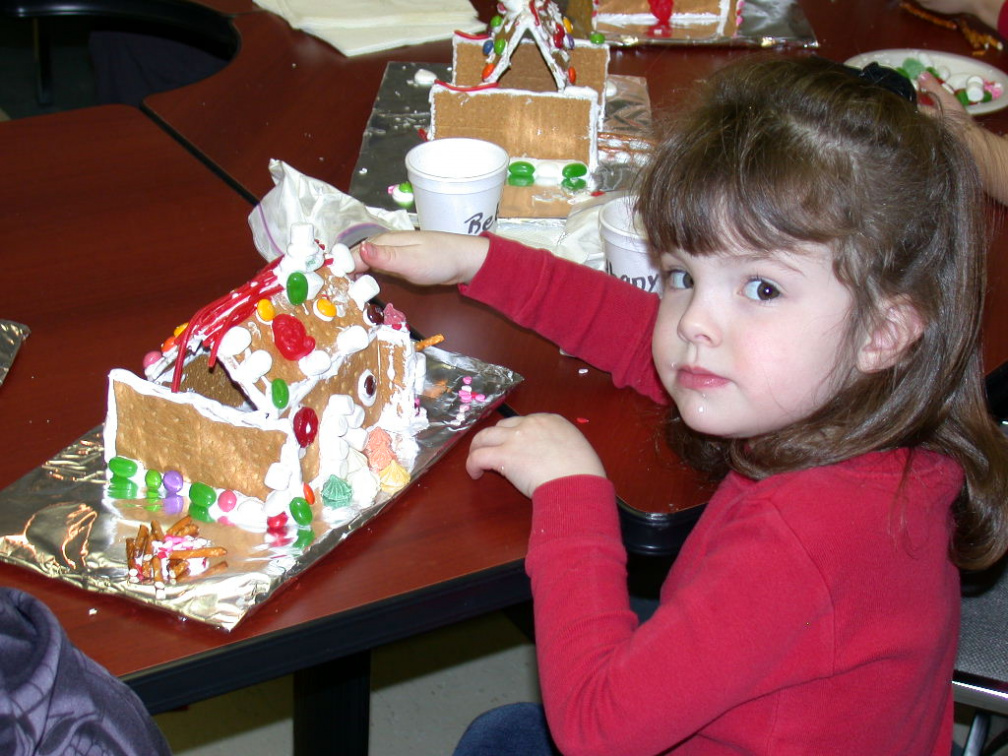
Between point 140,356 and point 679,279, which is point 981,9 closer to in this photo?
point 679,279

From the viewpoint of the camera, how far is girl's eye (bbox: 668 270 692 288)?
979 mm

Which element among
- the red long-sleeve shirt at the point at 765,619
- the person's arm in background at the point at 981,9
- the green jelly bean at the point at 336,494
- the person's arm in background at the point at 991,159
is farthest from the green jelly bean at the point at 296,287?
the person's arm in background at the point at 981,9

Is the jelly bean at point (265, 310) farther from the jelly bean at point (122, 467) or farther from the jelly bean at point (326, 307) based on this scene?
the jelly bean at point (122, 467)

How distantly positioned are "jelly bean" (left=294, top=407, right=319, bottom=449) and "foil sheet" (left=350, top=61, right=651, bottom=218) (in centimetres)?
51

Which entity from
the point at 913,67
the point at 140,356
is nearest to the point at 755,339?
the point at 140,356

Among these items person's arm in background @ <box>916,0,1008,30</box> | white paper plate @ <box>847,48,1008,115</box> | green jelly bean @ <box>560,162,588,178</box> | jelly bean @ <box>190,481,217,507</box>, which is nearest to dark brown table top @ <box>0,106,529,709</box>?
jelly bean @ <box>190,481,217,507</box>

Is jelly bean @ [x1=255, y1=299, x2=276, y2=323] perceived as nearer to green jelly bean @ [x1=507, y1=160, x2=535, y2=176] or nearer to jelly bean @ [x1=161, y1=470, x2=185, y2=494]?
jelly bean @ [x1=161, y1=470, x2=185, y2=494]

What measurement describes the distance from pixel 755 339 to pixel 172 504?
49 centimetres

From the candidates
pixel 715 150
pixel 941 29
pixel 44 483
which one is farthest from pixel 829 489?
pixel 941 29

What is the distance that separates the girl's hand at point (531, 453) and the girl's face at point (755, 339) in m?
0.10

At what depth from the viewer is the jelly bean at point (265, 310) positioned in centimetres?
90

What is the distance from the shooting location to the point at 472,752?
3.46 ft

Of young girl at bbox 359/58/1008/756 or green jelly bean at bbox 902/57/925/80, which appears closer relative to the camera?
young girl at bbox 359/58/1008/756

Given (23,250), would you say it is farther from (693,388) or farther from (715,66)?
(715,66)
